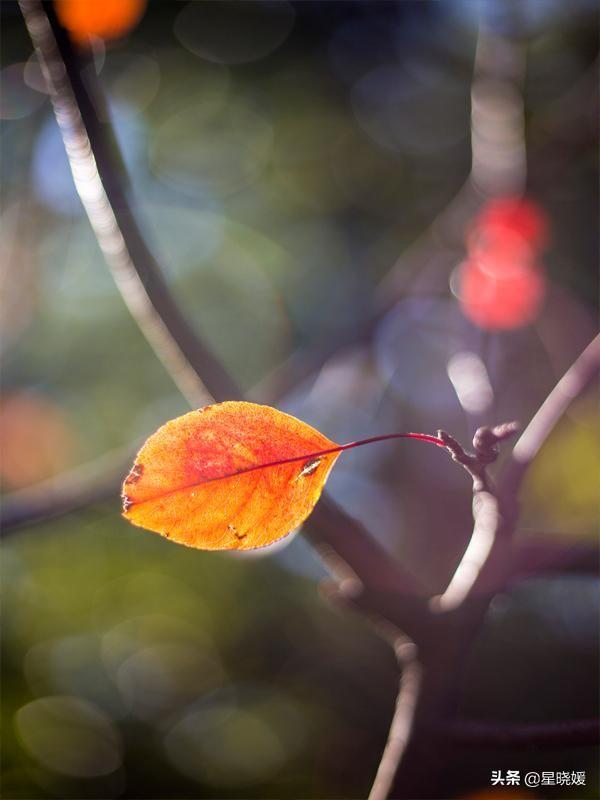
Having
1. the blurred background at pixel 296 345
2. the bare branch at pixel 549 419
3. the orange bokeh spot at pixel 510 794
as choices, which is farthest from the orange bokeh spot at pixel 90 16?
the orange bokeh spot at pixel 510 794

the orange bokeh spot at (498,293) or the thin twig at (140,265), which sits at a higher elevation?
the thin twig at (140,265)

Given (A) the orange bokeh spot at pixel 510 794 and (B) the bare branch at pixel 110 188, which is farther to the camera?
(A) the orange bokeh spot at pixel 510 794

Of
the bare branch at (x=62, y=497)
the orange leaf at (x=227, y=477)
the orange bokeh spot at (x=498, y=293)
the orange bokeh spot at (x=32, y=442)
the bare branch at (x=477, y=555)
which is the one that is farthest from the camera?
the orange bokeh spot at (x=32, y=442)

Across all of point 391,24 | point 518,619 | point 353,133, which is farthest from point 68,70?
point 391,24

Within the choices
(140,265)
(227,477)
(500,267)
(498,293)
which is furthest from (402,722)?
(500,267)

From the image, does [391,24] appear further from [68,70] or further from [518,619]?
[68,70]

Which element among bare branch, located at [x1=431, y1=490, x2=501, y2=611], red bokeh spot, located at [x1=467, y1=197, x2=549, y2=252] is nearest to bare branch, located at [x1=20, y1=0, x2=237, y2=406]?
bare branch, located at [x1=431, y1=490, x2=501, y2=611]

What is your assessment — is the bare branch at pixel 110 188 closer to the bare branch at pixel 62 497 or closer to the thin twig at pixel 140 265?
the thin twig at pixel 140 265

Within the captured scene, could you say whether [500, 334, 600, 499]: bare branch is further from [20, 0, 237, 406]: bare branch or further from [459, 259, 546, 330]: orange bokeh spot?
[459, 259, 546, 330]: orange bokeh spot
